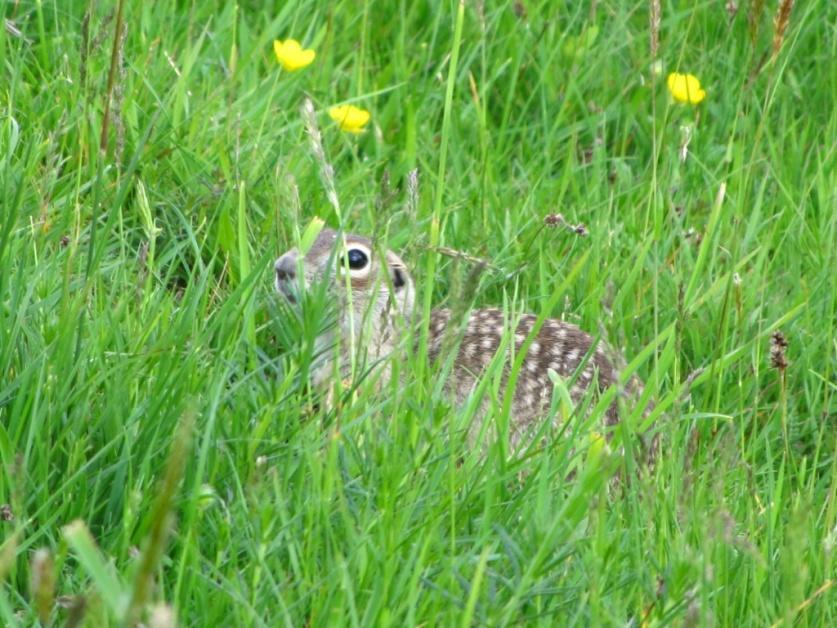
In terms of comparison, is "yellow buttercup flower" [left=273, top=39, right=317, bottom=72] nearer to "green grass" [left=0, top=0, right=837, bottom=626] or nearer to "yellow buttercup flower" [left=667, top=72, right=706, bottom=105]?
"green grass" [left=0, top=0, right=837, bottom=626]

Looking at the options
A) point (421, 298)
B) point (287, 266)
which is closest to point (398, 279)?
point (287, 266)

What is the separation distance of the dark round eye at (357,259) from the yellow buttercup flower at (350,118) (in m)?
0.60

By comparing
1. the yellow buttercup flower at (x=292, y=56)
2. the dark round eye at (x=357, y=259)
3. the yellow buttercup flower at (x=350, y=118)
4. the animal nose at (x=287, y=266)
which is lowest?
the dark round eye at (x=357, y=259)

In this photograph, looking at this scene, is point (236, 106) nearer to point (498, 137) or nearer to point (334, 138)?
point (334, 138)

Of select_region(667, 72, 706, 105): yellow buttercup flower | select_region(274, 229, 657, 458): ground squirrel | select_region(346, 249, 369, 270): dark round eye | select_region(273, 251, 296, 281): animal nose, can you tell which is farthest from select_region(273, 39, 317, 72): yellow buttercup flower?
select_region(667, 72, 706, 105): yellow buttercup flower

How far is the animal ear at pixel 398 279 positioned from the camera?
194 inches

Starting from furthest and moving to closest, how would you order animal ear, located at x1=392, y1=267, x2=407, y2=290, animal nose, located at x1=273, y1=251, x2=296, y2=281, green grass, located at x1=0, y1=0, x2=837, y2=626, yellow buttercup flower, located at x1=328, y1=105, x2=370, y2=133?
1. yellow buttercup flower, located at x1=328, y1=105, x2=370, y2=133
2. animal ear, located at x1=392, y1=267, x2=407, y2=290
3. animal nose, located at x1=273, y1=251, x2=296, y2=281
4. green grass, located at x1=0, y1=0, x2=837, y2=626

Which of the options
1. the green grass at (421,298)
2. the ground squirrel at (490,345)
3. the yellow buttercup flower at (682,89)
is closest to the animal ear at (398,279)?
the ground squirrel at (490,345)

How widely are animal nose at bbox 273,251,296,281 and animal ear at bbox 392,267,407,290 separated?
609mm

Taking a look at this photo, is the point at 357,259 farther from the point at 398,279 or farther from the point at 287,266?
the point at 287,266

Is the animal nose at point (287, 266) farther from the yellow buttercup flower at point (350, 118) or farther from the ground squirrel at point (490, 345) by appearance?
the yellow buttercup flower at point (350, 118)

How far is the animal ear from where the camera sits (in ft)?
16.2

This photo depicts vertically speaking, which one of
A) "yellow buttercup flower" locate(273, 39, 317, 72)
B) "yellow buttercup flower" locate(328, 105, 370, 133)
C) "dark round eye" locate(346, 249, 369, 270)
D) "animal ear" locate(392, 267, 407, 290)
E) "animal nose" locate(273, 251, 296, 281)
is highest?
"yellow buttercup flower" locate(273, 39, 317, 72)

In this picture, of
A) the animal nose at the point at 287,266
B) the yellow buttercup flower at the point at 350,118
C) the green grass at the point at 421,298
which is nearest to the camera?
the green grass at the point at 421,298
